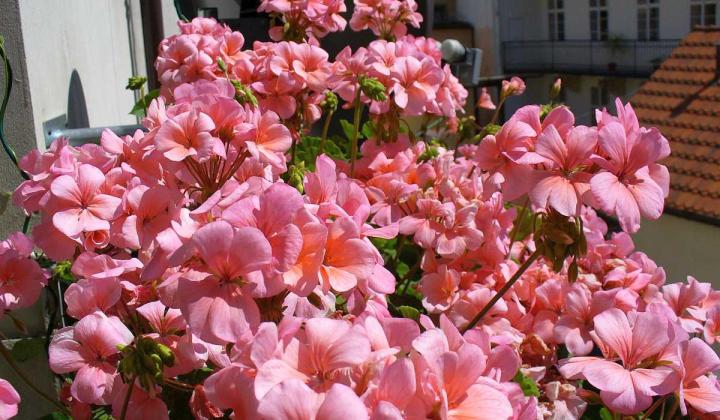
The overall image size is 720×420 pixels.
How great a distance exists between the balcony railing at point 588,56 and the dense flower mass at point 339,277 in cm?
1796

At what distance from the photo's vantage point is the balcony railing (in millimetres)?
18375

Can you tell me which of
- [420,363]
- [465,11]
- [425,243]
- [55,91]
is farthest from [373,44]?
[465,11]

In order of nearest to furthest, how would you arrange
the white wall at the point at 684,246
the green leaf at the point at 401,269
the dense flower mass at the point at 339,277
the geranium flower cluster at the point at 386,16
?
1. the dense flower mass at the point at 339,277
2. the green leaf at the point at 401,269
3. the geranium flower cluster at the point at 386,16
4. the white wall at the point at 684,246

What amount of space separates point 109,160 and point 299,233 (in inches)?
16.4

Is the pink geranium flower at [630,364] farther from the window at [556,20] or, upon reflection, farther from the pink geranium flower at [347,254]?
the window at [556,20]

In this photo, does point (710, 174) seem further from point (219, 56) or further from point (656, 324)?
point (656, 324)

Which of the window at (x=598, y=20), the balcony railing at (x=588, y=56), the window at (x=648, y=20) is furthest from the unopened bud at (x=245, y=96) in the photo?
the window at (x=598, y=20)

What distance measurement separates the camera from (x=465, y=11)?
1986cm

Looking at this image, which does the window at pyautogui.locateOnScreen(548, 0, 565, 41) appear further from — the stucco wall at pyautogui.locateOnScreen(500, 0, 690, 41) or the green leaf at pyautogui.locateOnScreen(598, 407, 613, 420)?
the green leaf at pyautogui.locateOnScreen(598, 407, 613, 420)

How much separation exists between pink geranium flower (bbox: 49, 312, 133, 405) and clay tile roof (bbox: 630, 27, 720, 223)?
22.8ft

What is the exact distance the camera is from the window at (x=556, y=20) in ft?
69.6

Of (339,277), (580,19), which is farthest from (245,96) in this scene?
(580,19)

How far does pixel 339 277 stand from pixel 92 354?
28cm

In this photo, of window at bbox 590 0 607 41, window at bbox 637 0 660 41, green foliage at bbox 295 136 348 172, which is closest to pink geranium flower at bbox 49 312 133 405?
green foliage at bbox 295 136 348 172
